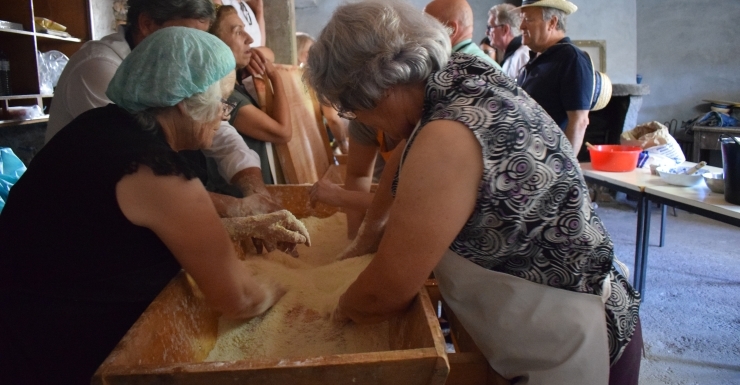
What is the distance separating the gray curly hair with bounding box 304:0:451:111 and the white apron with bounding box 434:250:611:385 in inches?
16.3

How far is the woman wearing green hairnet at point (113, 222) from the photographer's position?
1.10 metres

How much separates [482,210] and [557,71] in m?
2.71

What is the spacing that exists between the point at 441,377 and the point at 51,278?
92 cm

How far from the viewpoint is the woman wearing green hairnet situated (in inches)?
43.4

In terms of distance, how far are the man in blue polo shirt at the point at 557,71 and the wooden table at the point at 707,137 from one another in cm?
478

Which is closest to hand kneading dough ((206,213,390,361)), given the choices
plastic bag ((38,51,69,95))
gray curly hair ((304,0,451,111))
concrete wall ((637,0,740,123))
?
gray curly hair ((304,0,451,111))

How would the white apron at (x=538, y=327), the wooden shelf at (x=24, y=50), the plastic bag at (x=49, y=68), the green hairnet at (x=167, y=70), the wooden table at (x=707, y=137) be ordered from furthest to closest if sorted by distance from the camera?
the wooden table at (x=707, y=137) → the plastic bag at (x=49, y=68) → the wooden shelf at (x=24, y=50) → the green hairnet at (x=167, y=70) → the white apron at (x=538, y=327)

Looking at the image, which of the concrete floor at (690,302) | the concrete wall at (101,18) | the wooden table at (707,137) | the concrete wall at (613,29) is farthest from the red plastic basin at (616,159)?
the concrete wall at (613,29)

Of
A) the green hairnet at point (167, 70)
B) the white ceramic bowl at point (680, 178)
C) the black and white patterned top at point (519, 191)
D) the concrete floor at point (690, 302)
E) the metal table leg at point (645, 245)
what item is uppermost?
the green hairnet at point (167, 70)

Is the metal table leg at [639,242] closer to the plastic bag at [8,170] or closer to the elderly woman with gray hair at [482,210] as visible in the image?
the elderly woman with gray hair at [482,210]

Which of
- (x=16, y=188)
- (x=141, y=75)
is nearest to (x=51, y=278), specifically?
(x=16, y=188)

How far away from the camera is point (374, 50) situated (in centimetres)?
110

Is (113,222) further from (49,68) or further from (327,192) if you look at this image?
(49,68)

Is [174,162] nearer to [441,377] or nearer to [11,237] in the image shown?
[11,237]
